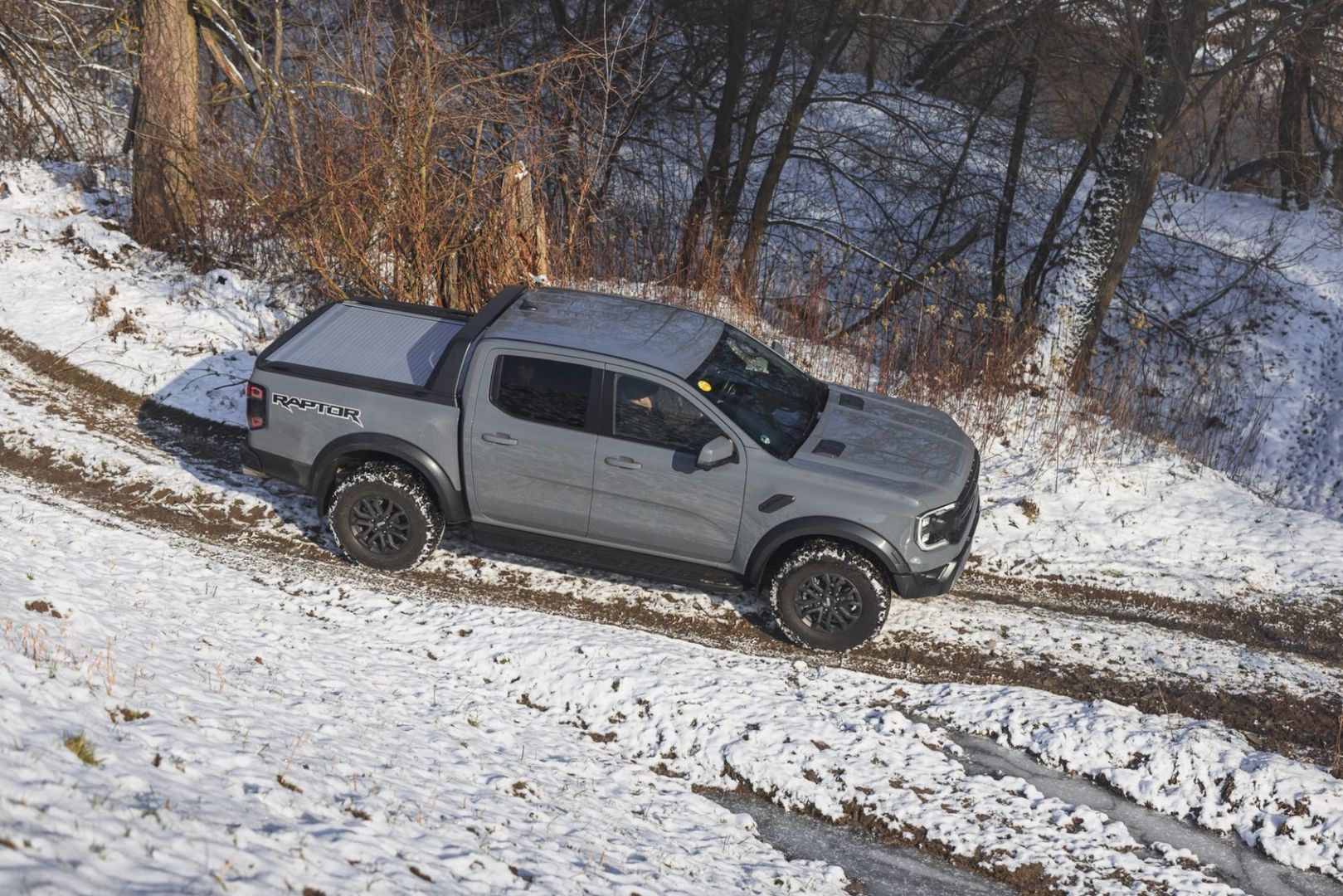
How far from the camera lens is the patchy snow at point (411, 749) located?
13.3ft

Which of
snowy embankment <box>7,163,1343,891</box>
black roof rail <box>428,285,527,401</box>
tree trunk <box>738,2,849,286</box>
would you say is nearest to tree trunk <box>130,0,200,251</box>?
snowy embankment <box>7,163,1343,891</box>

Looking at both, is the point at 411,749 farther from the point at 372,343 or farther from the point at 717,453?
the point at 372,343

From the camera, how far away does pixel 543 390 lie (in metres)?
6.93

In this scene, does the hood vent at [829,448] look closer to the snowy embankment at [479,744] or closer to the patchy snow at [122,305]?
the snowy embankment at [479,744]

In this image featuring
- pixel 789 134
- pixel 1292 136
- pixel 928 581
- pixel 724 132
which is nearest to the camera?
pixel 928 581

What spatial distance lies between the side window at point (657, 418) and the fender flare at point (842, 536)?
75cm

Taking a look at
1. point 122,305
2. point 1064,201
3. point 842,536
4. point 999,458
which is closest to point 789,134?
point 1064,201

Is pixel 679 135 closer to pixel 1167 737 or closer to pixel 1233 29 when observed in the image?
pixel 1233 29

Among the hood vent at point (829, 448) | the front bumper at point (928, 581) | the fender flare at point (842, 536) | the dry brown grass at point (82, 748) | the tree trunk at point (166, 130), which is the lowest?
the dry brown grass at point (82, 748)

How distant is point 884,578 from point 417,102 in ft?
21.2

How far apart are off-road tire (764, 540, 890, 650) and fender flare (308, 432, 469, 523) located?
2232 millimetres

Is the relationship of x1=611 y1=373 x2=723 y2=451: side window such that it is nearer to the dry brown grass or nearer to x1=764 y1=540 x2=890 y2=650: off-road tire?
x1=764 y1=540 x2=890 y2=650: off-road tire

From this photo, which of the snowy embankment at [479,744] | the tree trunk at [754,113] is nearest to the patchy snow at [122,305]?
the snowy embankment at [479,744]

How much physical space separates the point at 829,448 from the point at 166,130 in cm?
1008
